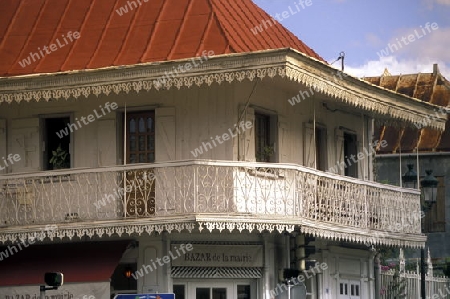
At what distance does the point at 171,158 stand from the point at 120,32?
3022mm

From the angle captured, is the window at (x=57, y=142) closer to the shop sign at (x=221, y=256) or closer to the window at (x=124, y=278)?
the window at (x=124, y=278)

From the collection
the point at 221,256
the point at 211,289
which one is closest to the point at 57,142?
the point at 221,256

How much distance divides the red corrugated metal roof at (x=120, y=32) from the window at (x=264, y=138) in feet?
4.95

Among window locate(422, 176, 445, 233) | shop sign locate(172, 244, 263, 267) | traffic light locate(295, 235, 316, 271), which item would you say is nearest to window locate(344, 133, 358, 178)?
traffic light locate(295, 235, 316, 271)

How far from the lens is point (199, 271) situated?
2789 cm

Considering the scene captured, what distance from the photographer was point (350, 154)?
3272 centimetres

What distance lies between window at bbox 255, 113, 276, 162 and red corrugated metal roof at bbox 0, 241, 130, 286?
3.39 meters

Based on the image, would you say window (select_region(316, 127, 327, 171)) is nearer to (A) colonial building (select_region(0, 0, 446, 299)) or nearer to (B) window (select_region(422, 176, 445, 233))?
(A) colonial building (select_region(0, 0, 446, 299))

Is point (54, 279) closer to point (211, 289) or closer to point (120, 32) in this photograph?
point (211, 289)

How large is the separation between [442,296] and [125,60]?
15280 mm

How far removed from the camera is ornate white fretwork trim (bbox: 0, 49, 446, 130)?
2608 centimetres

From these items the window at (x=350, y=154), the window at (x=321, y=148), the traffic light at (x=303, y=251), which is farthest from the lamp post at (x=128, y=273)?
the window at (x=350, y=154)

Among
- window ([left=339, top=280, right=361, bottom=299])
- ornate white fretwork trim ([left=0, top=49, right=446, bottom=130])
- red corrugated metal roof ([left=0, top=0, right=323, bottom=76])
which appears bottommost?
window ([left=339, top=280, right=361, bottom=299])

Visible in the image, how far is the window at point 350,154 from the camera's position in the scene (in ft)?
107
